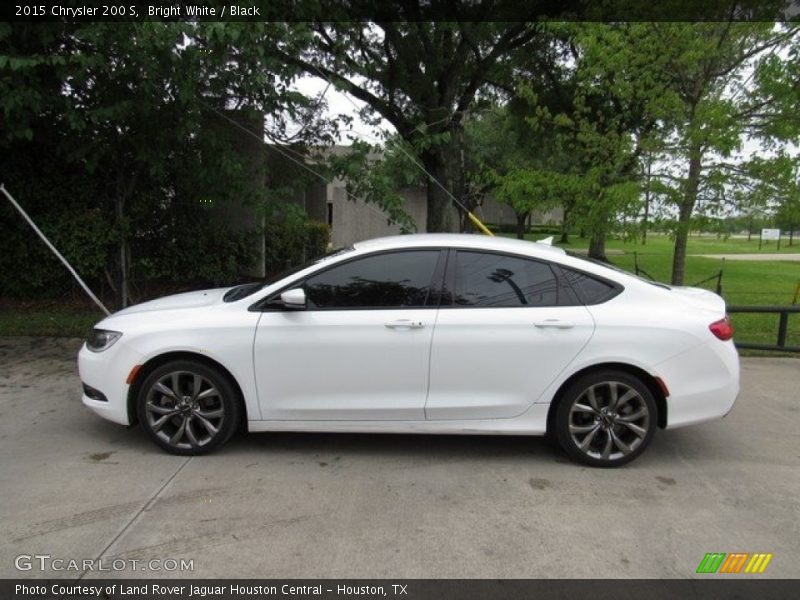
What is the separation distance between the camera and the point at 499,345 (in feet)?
13.7

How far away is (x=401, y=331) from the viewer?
13.8 ft

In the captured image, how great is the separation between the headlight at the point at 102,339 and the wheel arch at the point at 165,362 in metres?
0.30

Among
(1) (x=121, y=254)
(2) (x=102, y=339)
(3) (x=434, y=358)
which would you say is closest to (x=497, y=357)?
(3) (x=434, y=358)

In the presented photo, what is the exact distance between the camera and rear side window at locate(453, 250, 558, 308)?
431 cm

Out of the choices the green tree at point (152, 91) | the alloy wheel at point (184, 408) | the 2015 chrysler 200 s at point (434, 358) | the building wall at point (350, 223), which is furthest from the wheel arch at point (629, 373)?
the building wall at point (350, 223)

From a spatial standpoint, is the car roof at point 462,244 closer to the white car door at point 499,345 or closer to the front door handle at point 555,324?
the white car door at point 499,345

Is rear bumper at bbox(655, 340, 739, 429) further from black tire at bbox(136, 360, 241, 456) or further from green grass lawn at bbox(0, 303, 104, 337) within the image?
green grass lawn at bbox(0, 303, 104, 337)

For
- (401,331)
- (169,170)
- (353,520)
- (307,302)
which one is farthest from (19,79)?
(353,520)

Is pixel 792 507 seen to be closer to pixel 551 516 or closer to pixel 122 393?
pixel 551 516

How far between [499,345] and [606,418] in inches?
35.0

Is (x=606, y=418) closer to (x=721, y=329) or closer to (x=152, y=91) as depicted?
(x=721, y=329)

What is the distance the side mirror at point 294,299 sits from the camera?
13.6ft

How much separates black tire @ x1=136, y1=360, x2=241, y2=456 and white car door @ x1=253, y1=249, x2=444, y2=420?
0.89ft

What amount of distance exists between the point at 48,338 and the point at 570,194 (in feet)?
23.0
